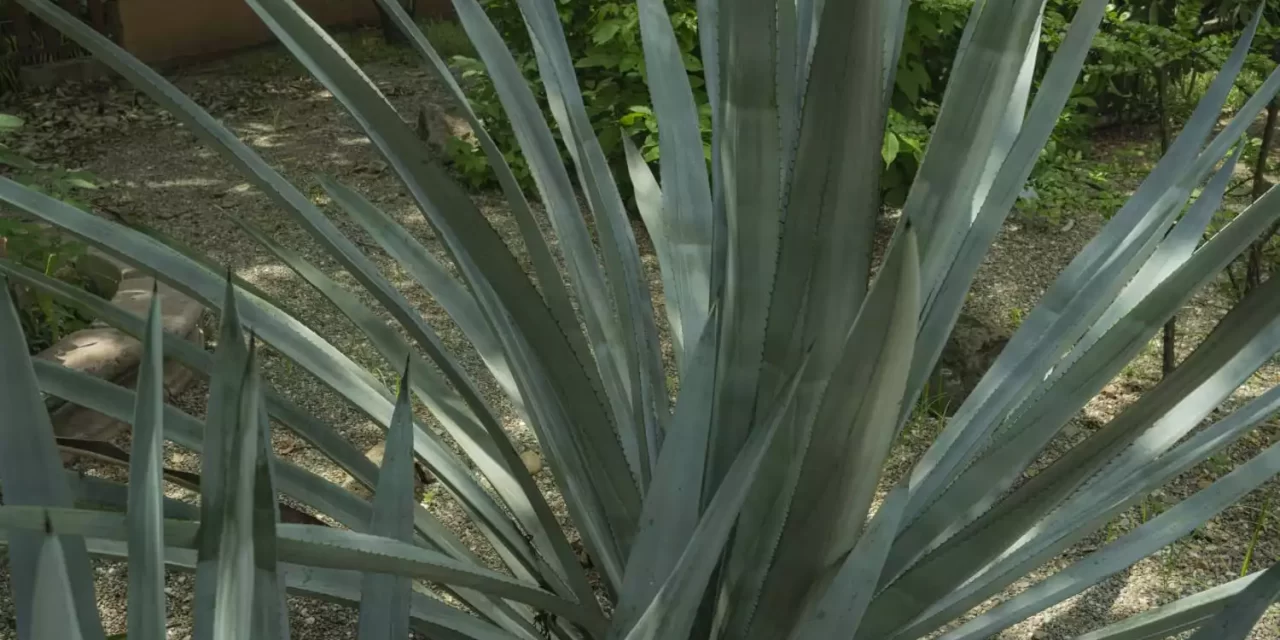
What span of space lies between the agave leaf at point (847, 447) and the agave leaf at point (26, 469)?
61 centimetres

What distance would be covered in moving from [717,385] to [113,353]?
7.07 feet

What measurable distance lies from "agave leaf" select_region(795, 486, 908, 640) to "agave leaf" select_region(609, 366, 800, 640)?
111 millimetres

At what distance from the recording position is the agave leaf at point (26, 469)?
33.2 inches

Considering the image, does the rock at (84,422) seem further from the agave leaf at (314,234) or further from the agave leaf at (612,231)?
the agave leaf at (612,231)

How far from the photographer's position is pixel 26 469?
0.87 m

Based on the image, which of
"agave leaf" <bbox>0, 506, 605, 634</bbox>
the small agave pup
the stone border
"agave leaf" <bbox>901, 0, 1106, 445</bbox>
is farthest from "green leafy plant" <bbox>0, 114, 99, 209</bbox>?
"agave leaf" <bbox>901, 0, 1106, 445</bbox>

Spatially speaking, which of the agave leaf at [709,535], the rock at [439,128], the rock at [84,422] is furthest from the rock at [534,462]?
the rock at [439,128]

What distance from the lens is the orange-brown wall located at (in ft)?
22.1

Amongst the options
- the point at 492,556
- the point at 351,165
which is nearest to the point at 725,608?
the point at 492,556

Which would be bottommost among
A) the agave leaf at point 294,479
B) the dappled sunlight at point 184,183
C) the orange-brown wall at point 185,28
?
the agave leaf at point 294,479

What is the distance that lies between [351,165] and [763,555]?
4436mm

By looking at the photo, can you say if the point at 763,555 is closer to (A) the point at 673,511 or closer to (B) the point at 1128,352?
(A) the point at 673,511

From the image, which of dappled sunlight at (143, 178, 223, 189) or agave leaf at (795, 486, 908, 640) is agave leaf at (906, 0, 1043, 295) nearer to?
agave leaf at (795, 486, 908, 640)

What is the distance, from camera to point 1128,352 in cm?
123
